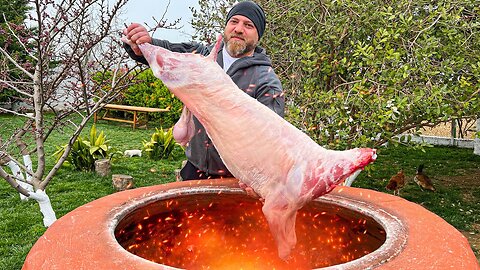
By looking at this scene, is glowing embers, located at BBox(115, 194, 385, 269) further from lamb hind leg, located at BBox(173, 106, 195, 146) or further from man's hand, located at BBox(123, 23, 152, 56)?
man's hand, located at BBox(123, 23, 152, 56)

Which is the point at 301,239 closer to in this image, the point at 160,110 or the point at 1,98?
the point at 160,110

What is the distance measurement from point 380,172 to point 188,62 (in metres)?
7.54

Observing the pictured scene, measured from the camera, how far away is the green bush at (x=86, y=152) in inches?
311

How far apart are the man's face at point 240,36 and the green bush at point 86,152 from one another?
227 inches

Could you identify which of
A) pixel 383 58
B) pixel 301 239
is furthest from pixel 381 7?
pixel 301 239

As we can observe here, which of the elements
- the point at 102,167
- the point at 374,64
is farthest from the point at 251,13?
the point at 102,167

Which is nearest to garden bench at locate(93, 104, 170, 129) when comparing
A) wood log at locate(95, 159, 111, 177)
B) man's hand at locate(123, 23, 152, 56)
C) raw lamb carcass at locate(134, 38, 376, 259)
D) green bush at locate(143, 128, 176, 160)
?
green bush at locate(143, 128, 176, 160)

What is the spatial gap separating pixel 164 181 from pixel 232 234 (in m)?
5.48

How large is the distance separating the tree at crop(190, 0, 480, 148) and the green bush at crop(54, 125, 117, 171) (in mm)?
3650

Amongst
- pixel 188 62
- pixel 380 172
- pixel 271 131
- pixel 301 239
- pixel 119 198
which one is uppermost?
pixel 188 62

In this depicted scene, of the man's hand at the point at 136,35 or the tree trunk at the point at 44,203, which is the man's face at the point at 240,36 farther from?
the tree trunk at the point at 44,203

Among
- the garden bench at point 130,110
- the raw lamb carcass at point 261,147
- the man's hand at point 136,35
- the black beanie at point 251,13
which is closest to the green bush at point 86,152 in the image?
the garden bench at point 130,110

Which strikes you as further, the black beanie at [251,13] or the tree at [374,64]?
the tree at [374,64]

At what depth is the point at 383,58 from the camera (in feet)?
15.4
